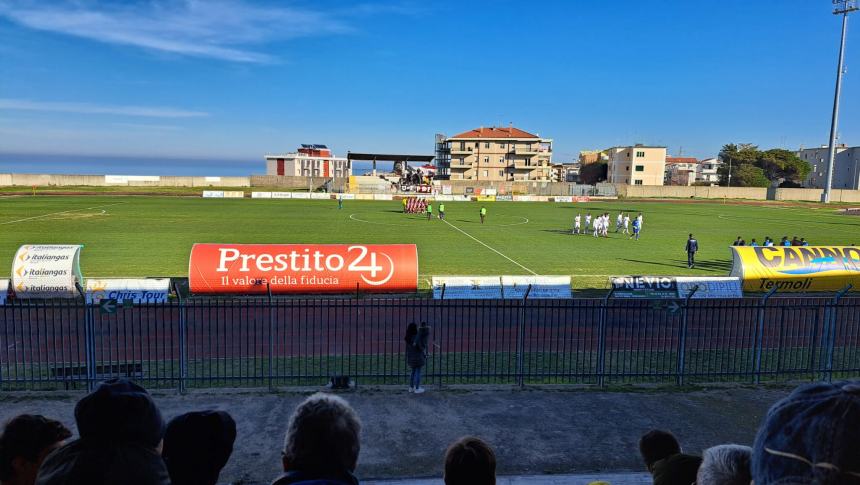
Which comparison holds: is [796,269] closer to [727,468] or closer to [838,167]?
[727,468]

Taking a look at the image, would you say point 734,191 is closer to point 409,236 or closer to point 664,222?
point 664,222

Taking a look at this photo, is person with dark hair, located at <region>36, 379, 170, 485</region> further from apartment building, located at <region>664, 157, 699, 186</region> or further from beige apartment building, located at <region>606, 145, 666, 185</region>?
apartment building, located at <region>664, 157, 699, 186</region>

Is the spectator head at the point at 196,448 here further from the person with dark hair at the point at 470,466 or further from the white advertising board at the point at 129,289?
the white advertising board at the point at 129,289

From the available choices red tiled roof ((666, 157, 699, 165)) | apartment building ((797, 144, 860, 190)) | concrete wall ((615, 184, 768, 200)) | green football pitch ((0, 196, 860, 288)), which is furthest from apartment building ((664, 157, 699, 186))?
green football pitch ((0, 196, 860, 288))

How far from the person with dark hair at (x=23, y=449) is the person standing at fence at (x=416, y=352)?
761 cm

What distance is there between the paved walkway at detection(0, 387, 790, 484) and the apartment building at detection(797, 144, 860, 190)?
111368mm

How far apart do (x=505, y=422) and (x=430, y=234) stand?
91.2ft

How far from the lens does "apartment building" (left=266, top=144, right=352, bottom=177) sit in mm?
155000

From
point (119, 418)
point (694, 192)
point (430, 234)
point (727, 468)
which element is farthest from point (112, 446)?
point (694, 192)

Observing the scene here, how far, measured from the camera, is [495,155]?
119 m

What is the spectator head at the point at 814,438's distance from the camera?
1506 mm

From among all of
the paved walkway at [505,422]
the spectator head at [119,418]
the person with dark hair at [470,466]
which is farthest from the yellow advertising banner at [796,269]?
the spectator head at [119,418]

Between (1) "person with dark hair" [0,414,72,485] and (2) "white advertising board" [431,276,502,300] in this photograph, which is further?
(2) "white advertising board" [431,276,502,300]

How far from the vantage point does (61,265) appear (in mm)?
17781
